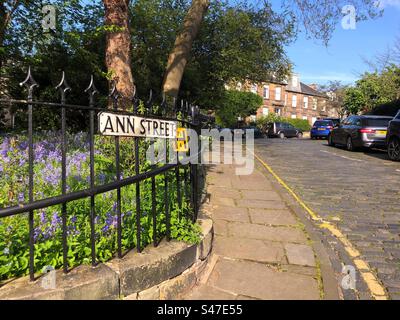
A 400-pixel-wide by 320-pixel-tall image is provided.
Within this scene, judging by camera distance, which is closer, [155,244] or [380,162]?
[155,244]

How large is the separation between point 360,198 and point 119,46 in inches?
202

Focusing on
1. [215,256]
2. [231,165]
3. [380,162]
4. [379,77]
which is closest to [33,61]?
[231,165]

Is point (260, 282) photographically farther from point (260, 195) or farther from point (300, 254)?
point (260, 195)

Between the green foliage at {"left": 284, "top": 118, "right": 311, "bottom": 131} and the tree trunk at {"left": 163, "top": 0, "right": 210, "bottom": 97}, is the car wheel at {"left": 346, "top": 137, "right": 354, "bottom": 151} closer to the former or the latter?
the tree trunk at {"left": 163, "top": 0, "right": 210, "bottom": 97}

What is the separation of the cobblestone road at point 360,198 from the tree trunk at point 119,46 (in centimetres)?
383

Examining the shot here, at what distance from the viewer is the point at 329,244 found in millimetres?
4789

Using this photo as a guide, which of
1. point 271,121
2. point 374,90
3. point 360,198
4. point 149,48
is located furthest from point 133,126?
point 271,121

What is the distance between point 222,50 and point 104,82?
7883 millimetres

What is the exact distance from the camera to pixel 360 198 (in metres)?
7.14

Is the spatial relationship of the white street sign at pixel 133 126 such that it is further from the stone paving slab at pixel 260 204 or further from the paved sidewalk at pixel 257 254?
the stone paving slab at pixel 260 204

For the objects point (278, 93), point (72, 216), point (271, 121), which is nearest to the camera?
point (72, 216)
